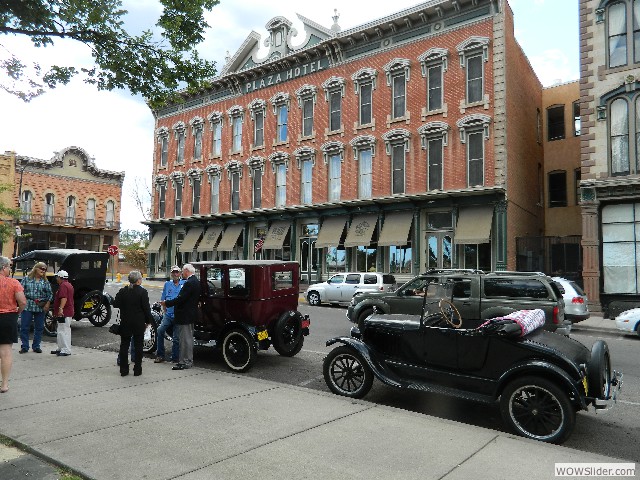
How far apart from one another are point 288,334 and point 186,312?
2096 millimetres

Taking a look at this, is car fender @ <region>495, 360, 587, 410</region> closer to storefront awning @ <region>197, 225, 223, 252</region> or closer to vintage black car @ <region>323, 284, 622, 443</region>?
vintage black car @ <region>323, 284, 622, 443</region>

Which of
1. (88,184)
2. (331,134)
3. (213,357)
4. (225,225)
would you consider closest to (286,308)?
(213,357)

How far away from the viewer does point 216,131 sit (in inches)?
1384

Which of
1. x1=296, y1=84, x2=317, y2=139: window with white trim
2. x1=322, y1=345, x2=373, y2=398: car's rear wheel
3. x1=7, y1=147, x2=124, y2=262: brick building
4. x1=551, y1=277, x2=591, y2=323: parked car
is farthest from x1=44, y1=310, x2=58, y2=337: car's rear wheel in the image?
x1=7, y1=147, x2=124, y2=262: brick building

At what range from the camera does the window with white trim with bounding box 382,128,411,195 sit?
2562 centimetres

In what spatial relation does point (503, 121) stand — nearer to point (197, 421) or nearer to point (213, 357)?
point (213, 357)

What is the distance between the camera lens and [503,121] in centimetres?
2258

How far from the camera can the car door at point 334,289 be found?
21.6 metres

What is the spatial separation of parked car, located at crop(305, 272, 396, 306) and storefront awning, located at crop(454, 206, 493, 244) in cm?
425

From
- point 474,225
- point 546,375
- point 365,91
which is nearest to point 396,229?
point 474,225

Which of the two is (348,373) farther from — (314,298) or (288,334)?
(314,298)

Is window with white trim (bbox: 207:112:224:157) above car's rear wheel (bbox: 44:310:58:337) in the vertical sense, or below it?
above

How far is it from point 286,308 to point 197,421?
4.15 m

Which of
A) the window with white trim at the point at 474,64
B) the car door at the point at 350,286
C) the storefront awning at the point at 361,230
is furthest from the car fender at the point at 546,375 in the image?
the window with white trim at the point at 474,64
